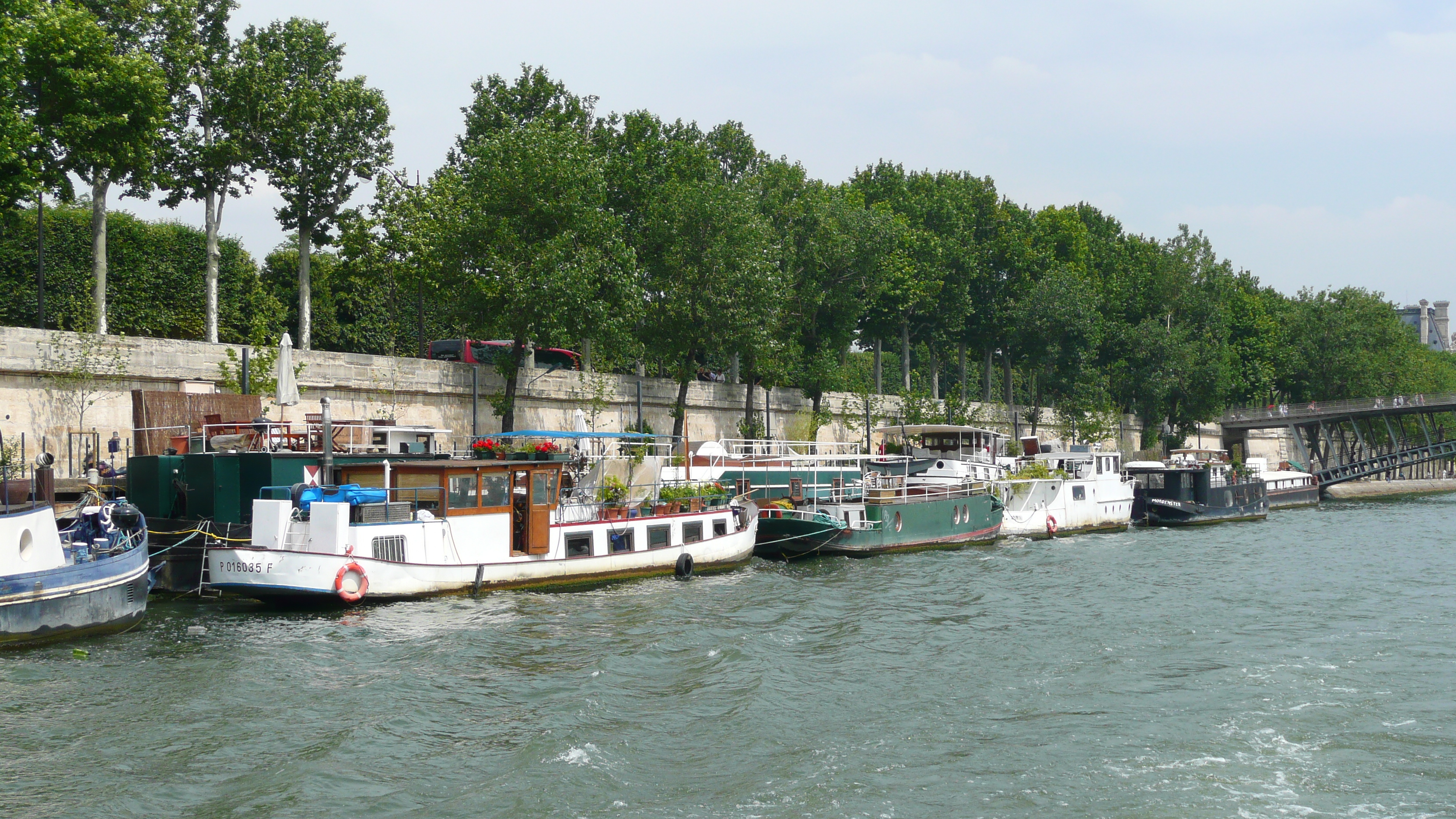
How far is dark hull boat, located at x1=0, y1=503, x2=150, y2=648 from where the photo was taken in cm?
1681

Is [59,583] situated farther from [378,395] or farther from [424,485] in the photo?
[378,395]

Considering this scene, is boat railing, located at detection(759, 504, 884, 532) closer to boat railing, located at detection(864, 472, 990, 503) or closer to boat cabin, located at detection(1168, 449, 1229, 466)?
boat railing, located at detection(864, 472, 990, 503)

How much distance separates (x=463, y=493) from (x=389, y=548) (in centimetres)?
200

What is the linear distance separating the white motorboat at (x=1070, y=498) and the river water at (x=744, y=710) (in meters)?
18.6

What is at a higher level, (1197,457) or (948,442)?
(948,442)

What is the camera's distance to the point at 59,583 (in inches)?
678

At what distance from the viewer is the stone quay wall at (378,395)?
2828cm

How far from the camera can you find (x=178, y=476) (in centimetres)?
2381

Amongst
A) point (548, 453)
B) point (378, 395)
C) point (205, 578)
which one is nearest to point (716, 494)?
point (548, 453)

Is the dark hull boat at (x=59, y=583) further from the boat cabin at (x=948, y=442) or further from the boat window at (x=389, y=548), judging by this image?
the boat cabin at (x=948, y=442)

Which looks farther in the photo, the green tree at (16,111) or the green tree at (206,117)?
the green tree at (206,117)

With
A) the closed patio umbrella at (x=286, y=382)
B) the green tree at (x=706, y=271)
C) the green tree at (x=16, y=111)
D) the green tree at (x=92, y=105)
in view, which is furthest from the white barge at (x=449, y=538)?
the green tree at (x=706, y=271)

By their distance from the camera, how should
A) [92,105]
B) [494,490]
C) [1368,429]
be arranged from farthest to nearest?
[1368,429], [92,105], [494,490]

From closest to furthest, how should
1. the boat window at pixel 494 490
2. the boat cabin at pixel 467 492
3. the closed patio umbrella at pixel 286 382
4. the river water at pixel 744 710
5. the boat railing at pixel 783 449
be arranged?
the river water at pixel 744 710, the boat cabin at pixel 467 492, the boat window at pixel 494 490, the closed patio umbrella at pixel 286 382, the boat railing at pixel 783 449
